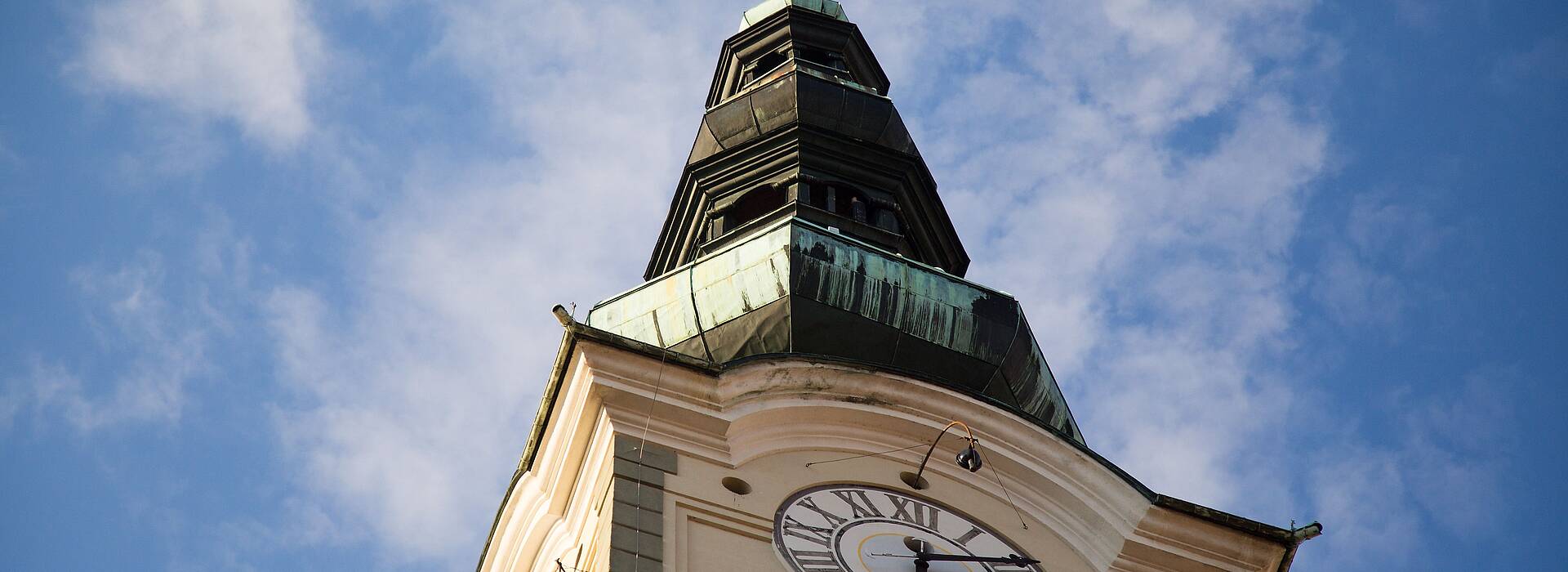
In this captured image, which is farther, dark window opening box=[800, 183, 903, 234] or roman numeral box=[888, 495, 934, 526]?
dark window opening box=[800, 183, 903, 234]

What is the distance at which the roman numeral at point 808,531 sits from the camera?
818 inches

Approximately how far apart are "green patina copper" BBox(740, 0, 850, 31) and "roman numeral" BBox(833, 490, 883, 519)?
10144 millimetres

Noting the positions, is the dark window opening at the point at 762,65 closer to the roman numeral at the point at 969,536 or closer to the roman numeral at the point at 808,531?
the roman numeral at the point at 969,536

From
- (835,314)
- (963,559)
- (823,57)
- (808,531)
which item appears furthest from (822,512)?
(823,57)

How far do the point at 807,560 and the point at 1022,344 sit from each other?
424 cm

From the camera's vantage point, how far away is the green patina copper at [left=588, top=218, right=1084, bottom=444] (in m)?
23.2

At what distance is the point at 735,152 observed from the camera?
1065 inches

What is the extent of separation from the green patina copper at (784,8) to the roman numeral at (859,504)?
33.3 feet

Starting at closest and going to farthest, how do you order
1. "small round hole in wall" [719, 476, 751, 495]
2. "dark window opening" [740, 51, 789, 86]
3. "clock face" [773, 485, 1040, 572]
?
"clock face" [773, 485, 1040, 572] < "small round hole in wall" [719, 476, 751, 495] < "dark window opening" [740, 51, 789, 86]

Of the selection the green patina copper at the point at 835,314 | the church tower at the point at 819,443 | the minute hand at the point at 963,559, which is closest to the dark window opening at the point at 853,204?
the church tower at the point at 819,443

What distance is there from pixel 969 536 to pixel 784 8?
10.6 metres

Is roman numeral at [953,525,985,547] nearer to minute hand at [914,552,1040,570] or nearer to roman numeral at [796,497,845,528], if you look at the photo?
minute hand at [914,552,1040,570]

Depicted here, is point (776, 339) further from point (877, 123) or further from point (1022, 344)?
point (877, 123)

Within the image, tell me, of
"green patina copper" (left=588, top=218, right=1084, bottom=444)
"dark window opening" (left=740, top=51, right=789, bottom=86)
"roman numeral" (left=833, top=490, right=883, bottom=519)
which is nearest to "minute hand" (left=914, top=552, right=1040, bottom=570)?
"roman numeral" (left=833, top=490, right=883, bottom=519)
